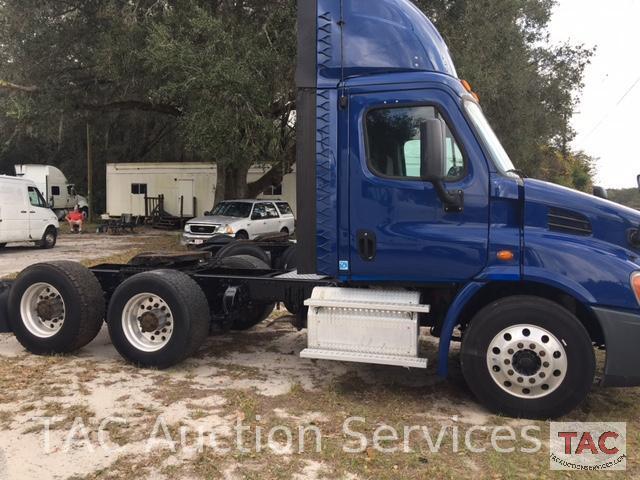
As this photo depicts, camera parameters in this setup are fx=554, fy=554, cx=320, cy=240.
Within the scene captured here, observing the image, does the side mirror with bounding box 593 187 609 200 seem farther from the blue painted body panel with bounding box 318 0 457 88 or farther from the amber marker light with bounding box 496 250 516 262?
the blue painted body panel with bounding box 318 0 457 88

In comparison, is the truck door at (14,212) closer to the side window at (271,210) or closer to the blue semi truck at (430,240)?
the side window at (271,210)

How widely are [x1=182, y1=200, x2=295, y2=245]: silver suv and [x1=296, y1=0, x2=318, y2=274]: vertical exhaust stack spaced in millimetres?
10838

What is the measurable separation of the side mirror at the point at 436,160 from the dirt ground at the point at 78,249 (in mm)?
10373

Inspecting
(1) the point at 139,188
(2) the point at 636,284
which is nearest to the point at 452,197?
(2) the point at 636,284

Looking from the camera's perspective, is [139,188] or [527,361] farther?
[139,188]

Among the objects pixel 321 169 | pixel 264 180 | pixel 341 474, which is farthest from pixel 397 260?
pixel 264 180

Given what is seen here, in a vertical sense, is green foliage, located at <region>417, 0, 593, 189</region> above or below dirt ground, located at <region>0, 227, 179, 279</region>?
above

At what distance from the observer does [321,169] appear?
15.6 ft

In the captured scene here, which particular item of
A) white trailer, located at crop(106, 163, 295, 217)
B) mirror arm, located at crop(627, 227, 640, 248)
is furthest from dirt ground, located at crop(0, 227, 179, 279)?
mirror arm, located at crop(627, 227, 640, 248)

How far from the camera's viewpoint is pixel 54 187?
105ft

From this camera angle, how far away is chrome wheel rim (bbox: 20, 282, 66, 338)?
18.9 ft

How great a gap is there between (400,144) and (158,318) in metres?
2.82

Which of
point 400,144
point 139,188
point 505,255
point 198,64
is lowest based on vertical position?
point 505,255

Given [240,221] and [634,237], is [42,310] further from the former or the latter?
[240,221]
